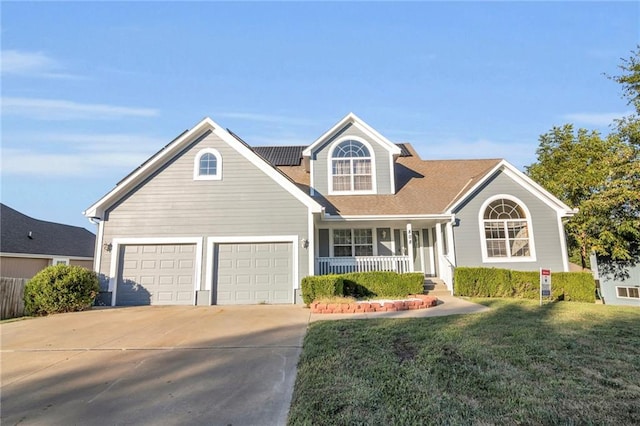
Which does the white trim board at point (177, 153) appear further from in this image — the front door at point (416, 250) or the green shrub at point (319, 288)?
the front door at point (416, 250)

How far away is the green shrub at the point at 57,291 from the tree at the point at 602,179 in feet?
65.0

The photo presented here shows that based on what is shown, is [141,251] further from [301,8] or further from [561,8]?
[561,8]

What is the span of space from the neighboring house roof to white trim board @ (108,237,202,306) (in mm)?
13478

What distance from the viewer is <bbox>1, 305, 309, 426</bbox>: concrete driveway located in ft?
10.1

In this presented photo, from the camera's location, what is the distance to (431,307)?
29.2 ft

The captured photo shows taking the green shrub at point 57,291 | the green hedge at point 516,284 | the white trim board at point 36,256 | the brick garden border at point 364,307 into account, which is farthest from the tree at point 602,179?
the white trim board at point 36,256

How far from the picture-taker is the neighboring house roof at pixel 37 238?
1923 cm

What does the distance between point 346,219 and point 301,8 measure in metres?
7.72

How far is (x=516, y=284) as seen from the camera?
36.0ft

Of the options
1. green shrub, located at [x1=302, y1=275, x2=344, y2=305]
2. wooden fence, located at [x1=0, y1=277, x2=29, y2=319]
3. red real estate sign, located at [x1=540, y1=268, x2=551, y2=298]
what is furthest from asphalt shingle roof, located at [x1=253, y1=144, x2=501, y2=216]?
wooden fence, located at [x1=0, y1=277, x2=29, y2=319]

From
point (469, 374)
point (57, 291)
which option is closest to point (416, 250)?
point (469, 374)

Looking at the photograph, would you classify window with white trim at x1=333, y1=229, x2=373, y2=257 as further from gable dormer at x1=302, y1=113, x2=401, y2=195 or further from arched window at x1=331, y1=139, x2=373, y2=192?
arched window at x1=331, y1=139, x2=373, y2=192

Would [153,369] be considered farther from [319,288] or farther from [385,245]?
[385,245]

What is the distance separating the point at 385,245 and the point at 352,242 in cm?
148
